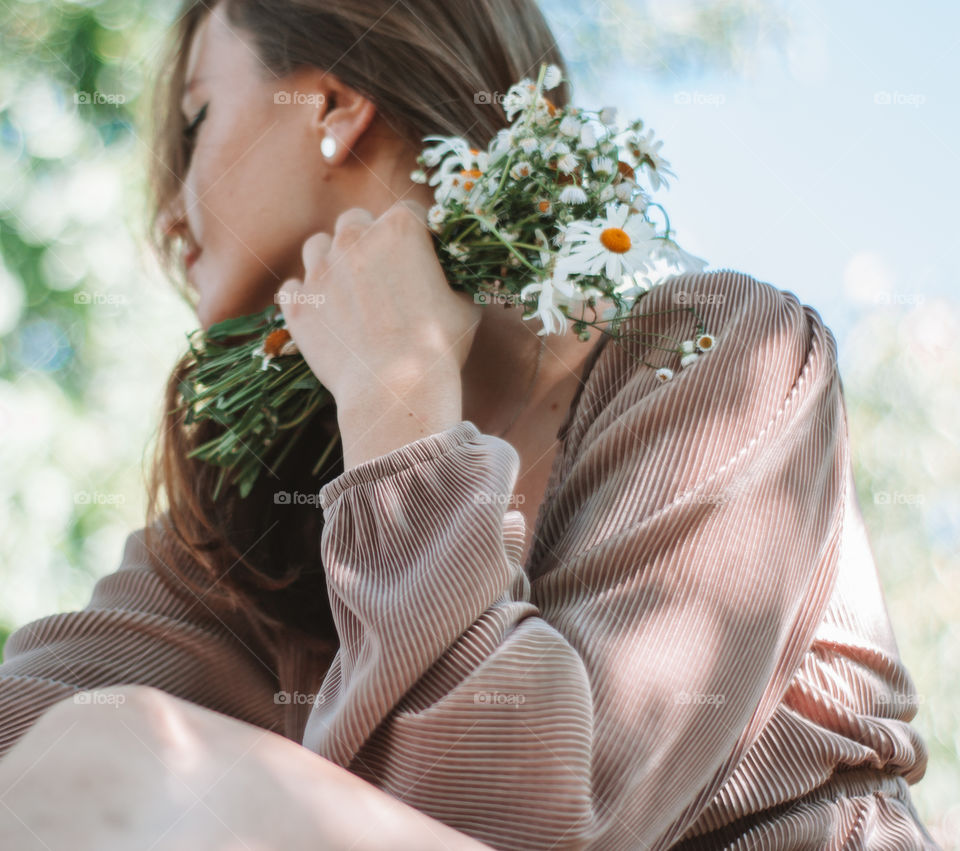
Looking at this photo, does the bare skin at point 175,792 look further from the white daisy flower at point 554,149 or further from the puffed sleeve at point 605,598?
the white daisy flower at point 554,149

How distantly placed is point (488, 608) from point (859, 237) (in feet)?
5.90

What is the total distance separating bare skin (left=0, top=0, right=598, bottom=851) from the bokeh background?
0.97 metres

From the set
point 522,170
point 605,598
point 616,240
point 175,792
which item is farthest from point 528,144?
point 175,792

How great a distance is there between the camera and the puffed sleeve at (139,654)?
97 centimetres

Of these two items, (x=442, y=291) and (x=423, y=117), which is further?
(x=423, y=117)

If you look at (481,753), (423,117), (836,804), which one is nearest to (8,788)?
(481,753)

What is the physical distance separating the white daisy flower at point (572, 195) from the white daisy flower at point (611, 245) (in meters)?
0.02

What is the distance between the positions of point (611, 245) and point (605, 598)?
13.0 inches

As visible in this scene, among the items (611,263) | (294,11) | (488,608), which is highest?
(294,11)

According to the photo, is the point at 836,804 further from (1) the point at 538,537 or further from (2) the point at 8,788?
(2) the point at 8,788

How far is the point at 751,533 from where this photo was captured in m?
0.78

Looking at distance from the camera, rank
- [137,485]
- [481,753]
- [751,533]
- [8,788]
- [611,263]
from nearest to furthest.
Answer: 1. [8,788]
2. [481,753]
3. [751,533]
4. [611,263]
5. [137,485]

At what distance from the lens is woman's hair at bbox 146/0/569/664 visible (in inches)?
44.2

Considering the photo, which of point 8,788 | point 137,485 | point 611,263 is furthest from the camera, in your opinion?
point 137,485
